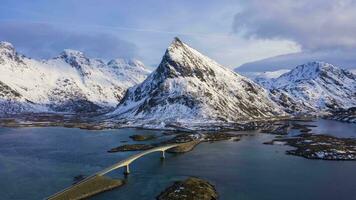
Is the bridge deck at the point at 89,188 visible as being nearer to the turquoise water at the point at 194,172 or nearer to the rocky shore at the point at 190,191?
the turquoise water at the point at 194,172

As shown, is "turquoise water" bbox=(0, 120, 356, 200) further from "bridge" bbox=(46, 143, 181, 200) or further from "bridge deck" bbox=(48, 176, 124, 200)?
"bridge" bbox=(46, 143, 181, 200)

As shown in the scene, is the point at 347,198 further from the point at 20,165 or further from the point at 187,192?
the point at 20,165

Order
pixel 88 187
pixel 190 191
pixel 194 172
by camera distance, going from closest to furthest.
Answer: pixel 190 191
pixel 88 187
pixel 194 172

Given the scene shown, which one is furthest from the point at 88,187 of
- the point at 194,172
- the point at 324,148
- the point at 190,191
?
the point at 324,148

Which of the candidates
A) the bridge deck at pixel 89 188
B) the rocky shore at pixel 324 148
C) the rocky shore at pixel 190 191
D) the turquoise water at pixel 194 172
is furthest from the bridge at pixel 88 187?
the rocky shore at pixel 324 148

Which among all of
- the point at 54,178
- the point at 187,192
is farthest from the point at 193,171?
the point at 54,178

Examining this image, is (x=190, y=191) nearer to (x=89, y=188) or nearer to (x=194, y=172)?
(x=89, y=188)

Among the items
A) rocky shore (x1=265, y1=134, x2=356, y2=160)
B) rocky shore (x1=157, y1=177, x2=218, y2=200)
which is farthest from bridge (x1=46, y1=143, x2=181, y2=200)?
rocky shore (x1=265, y1=134, x2=356, y2=160)
